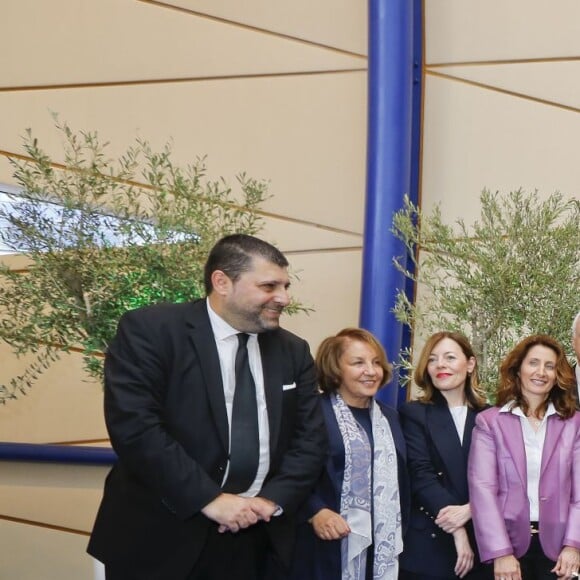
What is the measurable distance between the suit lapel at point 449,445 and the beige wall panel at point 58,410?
11.7ft

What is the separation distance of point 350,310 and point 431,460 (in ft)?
10.9

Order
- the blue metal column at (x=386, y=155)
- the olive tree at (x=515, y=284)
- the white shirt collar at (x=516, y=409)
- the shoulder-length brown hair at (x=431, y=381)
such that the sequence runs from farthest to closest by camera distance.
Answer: the blue metal column at (x=386, y=155) → the olive tree at (x=515, y=284) → the shoulder-length brown hair at (x=431, y=381) → the white shirt collar at (x=516, y=409)

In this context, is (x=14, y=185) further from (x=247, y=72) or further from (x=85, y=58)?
(x=247, y=72)

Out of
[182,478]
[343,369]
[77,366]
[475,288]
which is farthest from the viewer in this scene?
[77,366]

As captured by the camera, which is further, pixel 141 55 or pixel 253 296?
pixel 141 55

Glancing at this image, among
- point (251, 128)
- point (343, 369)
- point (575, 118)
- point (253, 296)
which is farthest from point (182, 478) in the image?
point (575, 118)

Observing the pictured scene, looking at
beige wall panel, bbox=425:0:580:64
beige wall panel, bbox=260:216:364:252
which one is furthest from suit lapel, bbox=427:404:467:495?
beige wall panel, bbox=425:0:580:64

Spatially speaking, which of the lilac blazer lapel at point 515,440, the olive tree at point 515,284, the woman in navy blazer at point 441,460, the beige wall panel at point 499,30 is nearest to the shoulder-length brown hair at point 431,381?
the woman in navy blazer at point 441,460

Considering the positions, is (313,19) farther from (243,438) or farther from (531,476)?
(243,438)

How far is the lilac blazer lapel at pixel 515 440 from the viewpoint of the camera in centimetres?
401

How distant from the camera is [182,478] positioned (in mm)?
3293

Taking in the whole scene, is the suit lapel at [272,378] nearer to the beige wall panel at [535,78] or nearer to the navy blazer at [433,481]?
the navy blazer at [433,481]

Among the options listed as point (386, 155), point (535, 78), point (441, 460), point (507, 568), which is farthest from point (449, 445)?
point (535, 78)

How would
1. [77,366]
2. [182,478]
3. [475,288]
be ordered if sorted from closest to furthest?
[182,478] → [475,288] → [77,366]
